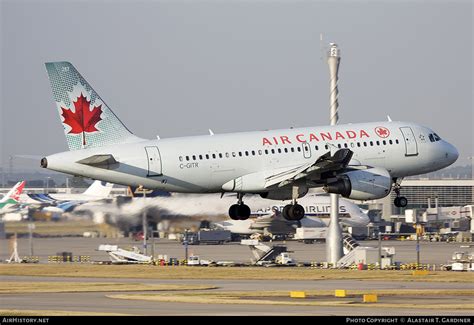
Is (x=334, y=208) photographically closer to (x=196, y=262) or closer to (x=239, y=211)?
(x=196, y=262)

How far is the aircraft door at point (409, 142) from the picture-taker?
74.1 m

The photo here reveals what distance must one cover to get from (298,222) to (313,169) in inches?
2404

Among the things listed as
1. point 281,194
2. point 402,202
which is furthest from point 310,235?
point 281,194

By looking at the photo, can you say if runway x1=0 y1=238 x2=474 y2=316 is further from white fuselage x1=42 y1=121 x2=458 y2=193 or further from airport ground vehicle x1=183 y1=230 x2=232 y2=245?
airport ground vehicle x1=183 y1=230 x2=232 y2=245

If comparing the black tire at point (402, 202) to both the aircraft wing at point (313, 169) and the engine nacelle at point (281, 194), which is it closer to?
the aircraft wing at point (313, 169)

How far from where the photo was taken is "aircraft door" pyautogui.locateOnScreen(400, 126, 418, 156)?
74.1 meters

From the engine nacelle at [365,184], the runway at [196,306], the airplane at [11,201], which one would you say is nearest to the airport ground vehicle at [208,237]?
the airplane at [11,201]

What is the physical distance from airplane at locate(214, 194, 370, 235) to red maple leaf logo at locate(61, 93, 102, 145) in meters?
56.6

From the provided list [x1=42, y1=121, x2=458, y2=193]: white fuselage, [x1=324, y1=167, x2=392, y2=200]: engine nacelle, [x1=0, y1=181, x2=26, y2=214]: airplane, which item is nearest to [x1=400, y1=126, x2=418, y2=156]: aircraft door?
[x1=42, y1=121, x2=458, y2=193]: white fuselage

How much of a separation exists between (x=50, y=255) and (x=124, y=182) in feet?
109

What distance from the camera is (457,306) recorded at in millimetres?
51594

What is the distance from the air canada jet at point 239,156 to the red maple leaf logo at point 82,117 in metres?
0.06

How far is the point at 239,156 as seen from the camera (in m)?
70.9
